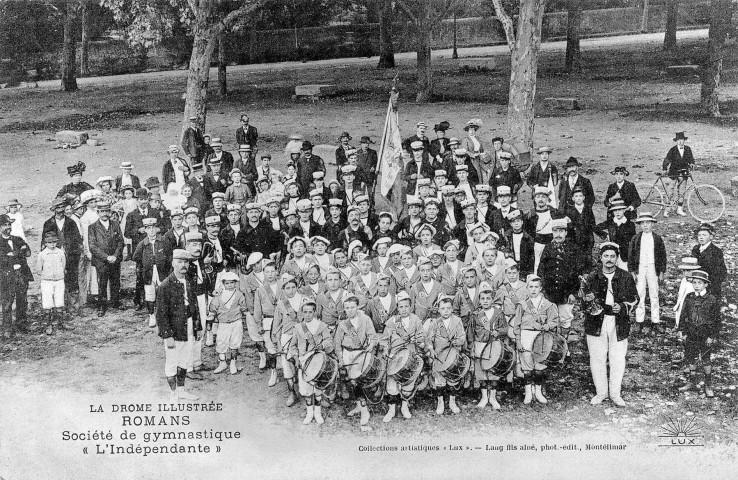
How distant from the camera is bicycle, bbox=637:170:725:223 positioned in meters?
9.30

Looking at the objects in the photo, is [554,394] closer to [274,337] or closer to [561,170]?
[274,337]

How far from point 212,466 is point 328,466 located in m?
1.29

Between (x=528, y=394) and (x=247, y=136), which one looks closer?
(x=528, y=394)

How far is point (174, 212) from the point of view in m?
8.49

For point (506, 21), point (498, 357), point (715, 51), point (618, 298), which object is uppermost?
point (506, 21)

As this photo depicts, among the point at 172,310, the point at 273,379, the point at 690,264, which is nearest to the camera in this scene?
the point at 172,310

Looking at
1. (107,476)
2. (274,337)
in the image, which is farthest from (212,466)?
(274,337)

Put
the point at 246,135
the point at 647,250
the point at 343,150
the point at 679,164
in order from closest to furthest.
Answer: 1. the point at 647,250
2. the point at 679,164
3. the point at 343,150
4. the point at 246,135

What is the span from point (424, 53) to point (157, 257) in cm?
1239

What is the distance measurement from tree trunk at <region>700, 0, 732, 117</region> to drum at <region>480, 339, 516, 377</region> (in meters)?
9.50

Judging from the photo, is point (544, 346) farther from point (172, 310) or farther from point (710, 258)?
point (172, 310)

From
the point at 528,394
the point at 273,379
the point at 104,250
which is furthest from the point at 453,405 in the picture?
the point at 104,250

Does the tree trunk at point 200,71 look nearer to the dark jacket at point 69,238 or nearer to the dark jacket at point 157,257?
the dark jacket at point 69,238

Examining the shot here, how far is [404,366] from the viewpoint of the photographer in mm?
6664
